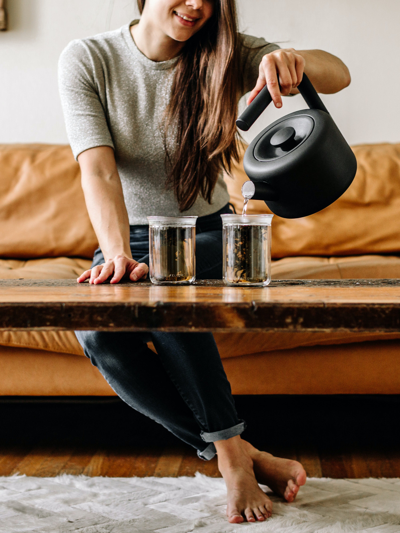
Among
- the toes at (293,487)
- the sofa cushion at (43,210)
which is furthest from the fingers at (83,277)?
the sofa cushion at (43,210)

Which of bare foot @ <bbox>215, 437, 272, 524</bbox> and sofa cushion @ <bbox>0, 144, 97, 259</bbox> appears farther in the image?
sofa cushion @ <bbox>0, 144, 97, 259</bbox>

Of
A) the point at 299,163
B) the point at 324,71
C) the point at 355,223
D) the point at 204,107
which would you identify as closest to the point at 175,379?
the point at 299,163

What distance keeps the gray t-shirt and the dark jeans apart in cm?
38

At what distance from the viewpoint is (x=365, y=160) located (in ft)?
6.22

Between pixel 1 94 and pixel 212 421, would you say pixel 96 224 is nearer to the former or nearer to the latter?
pixel 212 421

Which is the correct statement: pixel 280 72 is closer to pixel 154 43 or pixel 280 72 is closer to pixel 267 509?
pixel 154 43

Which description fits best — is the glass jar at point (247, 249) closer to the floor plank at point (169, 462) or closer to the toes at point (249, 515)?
the toes at point (249, 515)

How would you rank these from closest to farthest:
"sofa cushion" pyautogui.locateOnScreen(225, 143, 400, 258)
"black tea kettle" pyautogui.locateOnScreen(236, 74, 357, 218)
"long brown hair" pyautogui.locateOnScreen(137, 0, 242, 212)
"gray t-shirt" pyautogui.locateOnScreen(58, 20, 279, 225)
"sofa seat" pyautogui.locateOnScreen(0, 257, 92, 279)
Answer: "black tea kettle" pyautogui.locateOnScreen(236, 74, 357, 218)
"long brown hair" pyautogui.locateOnScreen(137, 0, 242, 212)
"gray t-shirt" pyautogui.locateOnScreen(58, 20, 279, 225)
"sofa seat" pyautogui.locateOnScreen(0, 257, 92, 279)
"sofa cushion" pyautogui.locateOnScreen(225, 143, 400, 258)

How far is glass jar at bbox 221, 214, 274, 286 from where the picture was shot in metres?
0.75

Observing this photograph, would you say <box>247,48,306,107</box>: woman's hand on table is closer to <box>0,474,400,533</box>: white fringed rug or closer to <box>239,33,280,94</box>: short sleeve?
<box>239,33,280,94</box>: short sleeve

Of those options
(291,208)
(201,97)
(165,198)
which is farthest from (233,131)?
(291,208)

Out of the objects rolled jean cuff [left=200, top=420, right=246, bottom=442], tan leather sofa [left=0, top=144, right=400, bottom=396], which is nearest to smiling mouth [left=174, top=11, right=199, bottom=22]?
tan leather sofa [left=0, top=144, right=400, bottom=396]

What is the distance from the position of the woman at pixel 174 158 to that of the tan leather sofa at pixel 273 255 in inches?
11.5

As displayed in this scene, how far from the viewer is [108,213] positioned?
1.04 m
